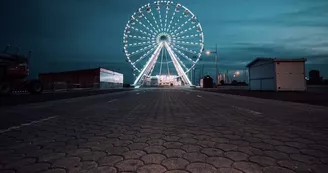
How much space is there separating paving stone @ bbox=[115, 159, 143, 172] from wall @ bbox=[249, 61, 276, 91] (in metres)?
25.0

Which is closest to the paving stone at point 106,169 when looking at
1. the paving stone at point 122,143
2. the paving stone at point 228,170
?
the paving stone at point 122,143

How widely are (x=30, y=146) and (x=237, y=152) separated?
335 cm

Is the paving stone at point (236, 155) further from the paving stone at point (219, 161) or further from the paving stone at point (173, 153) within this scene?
the paving stone at point (173, 153)

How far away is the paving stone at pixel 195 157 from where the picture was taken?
2.90 m

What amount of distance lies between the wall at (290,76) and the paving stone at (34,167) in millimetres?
25512

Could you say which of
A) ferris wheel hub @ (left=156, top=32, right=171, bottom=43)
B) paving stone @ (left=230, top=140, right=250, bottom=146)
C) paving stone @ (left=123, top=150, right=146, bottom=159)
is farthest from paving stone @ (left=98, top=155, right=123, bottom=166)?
ferris wheel hub @ (left=156, top=32, right=171, bottom=43)

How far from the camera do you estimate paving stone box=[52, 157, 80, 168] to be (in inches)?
109

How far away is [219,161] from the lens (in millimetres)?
2857

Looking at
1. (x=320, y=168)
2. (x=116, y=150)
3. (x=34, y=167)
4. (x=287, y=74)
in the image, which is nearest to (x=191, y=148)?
(x=116, y=150)

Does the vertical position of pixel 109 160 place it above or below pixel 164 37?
below

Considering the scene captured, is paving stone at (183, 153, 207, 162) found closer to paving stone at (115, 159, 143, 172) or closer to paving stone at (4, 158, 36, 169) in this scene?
paving stone at (115, 159, 143, 172)

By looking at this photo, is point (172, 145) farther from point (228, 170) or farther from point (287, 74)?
point (287, 74)

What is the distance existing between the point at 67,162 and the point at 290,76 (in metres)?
25.9

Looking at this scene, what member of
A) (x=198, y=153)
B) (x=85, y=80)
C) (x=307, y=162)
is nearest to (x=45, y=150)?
(x=198, y=153)
